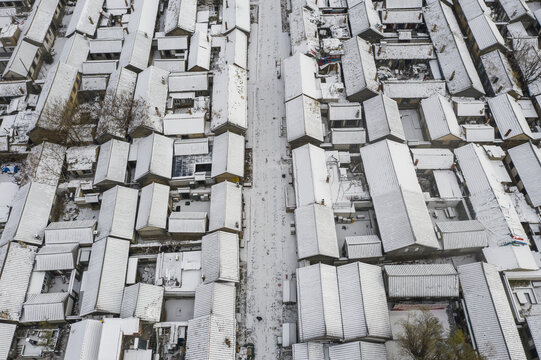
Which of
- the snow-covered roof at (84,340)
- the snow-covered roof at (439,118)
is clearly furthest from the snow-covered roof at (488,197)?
the snow-covered roof at (84,340)

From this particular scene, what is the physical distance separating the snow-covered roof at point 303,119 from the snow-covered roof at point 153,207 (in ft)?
60.5

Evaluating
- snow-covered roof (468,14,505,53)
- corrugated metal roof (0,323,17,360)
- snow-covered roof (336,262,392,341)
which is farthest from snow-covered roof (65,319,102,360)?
snow-covered roof (468,14,505,53)

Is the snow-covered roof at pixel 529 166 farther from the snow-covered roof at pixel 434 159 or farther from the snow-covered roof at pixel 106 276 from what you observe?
the snow-covered roof at pixel 106 276

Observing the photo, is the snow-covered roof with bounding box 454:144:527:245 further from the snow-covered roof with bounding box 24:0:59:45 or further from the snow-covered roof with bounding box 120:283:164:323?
the snow-covered roof with bounding box 24:0:59:45

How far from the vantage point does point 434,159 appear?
4656 centimetres

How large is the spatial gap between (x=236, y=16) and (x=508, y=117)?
46.6 metres

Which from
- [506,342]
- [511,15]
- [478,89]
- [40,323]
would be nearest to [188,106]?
[40,323]

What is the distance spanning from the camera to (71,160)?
48.0 metres

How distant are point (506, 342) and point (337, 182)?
23900 mm

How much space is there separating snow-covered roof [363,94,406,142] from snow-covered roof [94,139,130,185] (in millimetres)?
33940

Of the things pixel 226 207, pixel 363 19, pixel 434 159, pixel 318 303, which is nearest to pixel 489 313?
pixel 318 303

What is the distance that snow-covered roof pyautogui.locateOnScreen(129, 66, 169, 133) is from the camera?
49253 millimetres

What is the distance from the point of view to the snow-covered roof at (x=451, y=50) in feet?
172

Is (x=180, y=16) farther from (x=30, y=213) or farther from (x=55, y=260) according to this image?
(x=55, y=260)
